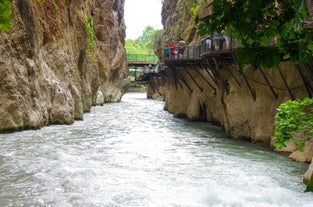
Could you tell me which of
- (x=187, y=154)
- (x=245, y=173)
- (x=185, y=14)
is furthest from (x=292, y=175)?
(x=185, y=14)

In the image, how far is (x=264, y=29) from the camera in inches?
95.9

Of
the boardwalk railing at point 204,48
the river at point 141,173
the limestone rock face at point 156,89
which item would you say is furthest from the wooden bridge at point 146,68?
the river at point 141,173

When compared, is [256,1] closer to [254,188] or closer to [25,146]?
[254,188]

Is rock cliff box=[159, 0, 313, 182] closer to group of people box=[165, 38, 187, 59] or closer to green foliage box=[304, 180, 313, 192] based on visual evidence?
green foliage box=[304, 180, 313, 192]

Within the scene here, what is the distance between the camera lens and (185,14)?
31.7m

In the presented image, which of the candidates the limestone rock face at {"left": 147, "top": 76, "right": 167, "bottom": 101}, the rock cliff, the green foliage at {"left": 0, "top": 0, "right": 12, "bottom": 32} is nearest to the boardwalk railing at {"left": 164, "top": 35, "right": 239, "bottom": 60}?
the rock cliff

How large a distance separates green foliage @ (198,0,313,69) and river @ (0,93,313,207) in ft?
16.1

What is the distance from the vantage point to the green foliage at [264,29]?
228 centimetres

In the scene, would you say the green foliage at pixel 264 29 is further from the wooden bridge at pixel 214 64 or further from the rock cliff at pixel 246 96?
the rock cliff at pixel 246 96

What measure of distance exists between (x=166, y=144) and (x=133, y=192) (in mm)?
6598

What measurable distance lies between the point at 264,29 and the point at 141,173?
7066mm

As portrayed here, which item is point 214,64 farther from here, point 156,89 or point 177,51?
point 156,89

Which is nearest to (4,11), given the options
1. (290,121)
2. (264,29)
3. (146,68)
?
(264,29)

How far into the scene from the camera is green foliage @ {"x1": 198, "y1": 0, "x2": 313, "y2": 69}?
7.47 feet
